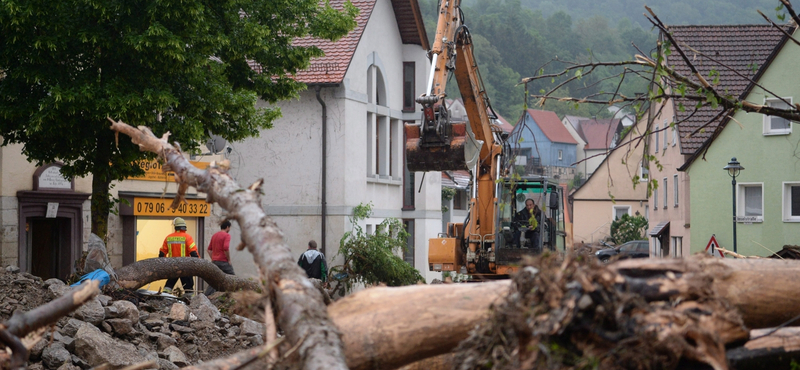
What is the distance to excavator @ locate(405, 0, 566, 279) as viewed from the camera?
14.6m

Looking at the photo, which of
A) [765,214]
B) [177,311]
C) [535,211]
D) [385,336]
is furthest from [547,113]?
[385,336]

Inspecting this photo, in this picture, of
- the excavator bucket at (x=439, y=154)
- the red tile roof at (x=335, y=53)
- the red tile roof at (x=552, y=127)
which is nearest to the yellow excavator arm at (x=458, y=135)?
the excavator bucket at (x=439, y=154)

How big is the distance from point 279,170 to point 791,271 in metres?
21.2

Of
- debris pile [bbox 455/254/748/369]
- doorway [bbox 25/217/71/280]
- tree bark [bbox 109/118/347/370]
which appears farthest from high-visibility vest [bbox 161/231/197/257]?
debris pile [bbox 455/254/748/369]

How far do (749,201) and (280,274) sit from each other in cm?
2668

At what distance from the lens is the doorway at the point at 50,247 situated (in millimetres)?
16828

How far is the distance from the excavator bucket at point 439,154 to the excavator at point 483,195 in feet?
0.90

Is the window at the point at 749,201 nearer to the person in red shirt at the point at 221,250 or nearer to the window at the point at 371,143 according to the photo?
the window at the point at 371,143

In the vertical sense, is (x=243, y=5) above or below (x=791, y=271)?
above

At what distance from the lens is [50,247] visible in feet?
55.7

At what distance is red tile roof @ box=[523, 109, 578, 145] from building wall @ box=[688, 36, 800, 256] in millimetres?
72418

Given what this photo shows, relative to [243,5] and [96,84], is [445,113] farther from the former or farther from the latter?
[96,84]

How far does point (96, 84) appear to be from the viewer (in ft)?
37.8

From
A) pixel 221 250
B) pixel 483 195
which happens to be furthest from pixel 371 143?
pixel 221 250
